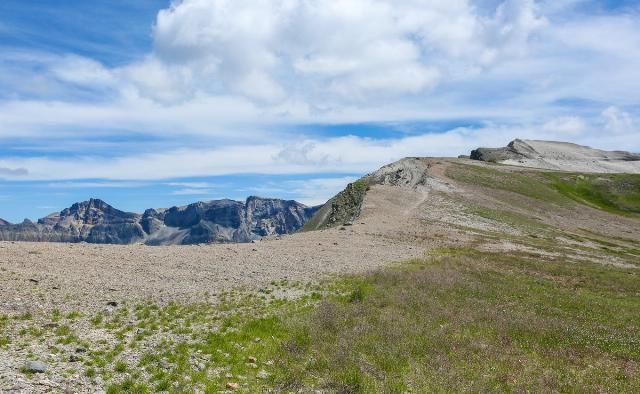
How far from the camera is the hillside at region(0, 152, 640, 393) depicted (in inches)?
723

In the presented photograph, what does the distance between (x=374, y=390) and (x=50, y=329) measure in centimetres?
1472

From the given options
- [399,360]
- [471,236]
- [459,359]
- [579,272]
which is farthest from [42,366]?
[471,236]

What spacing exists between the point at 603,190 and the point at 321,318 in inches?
5636

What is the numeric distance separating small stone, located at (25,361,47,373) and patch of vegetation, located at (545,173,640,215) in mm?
133487

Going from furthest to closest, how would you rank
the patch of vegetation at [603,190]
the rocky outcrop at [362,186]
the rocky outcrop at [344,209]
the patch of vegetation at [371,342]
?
the patch of vegetation at [603,190] < the rocky outcrop at [362,186] < the rocky outcrop at [344,209] < the patch of vegetation at [371,342]

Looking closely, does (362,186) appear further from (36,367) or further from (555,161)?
(555,161)

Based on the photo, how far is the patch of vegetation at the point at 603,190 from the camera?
13125 cm

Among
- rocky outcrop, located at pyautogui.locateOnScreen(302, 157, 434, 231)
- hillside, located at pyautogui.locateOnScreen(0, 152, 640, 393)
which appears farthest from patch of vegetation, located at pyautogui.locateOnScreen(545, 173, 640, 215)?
hillside, located at pyautogui.locateOnScreen(0, 152, 640, 393)

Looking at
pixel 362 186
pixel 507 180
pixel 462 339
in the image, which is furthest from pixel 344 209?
pixel 462 339

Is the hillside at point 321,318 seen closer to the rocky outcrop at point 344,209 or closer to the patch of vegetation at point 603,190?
the rocky outcrop at point 344,209

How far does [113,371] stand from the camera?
17.8m

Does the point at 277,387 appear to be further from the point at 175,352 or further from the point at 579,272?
the point at 579,272

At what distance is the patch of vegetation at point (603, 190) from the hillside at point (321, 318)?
251 ft

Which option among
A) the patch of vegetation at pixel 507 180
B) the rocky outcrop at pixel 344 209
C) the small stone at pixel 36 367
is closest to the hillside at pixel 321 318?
the small stone at pixel 36 367
